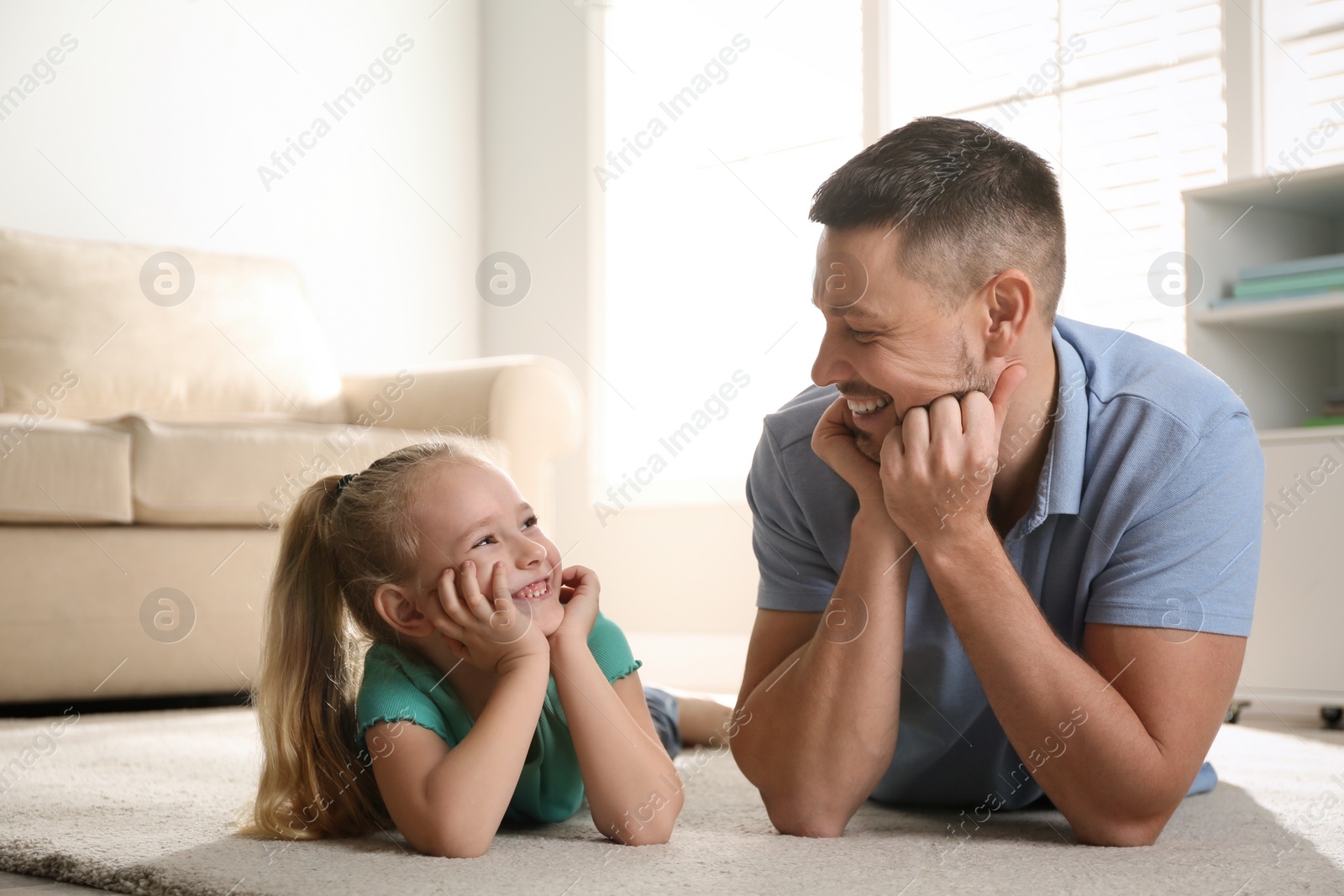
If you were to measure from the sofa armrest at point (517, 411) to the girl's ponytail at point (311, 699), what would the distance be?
147cm

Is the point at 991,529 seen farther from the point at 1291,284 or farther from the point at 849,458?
the point at 1291,284

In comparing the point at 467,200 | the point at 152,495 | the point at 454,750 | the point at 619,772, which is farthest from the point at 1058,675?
the point at 467,200

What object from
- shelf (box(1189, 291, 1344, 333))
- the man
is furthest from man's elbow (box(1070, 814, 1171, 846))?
shelf (box(1189, 291, 1344, 333))

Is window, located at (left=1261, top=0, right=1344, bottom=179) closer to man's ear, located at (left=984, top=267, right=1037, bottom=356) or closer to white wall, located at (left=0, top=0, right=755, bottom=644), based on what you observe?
white wall, located at (left=0, top=0, right=755, bottom=644)

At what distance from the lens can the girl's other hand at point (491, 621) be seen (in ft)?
3.60

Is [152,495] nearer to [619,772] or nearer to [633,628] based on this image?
[619,772]

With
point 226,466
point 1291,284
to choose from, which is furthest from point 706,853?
point 1291,284

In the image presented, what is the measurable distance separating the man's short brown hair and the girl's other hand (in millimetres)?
460

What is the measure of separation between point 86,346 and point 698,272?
1.98m

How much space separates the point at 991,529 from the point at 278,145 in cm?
366

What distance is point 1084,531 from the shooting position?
112 centimetres

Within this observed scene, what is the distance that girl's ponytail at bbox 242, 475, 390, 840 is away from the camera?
1.20 metres

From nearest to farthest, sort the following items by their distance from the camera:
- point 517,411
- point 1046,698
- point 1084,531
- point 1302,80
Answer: point 1046,698 < point 1084,531 < point 517,411 < point 1302,80

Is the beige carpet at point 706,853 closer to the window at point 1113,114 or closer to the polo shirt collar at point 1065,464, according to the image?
the polo shirt collar at point 1065,464
